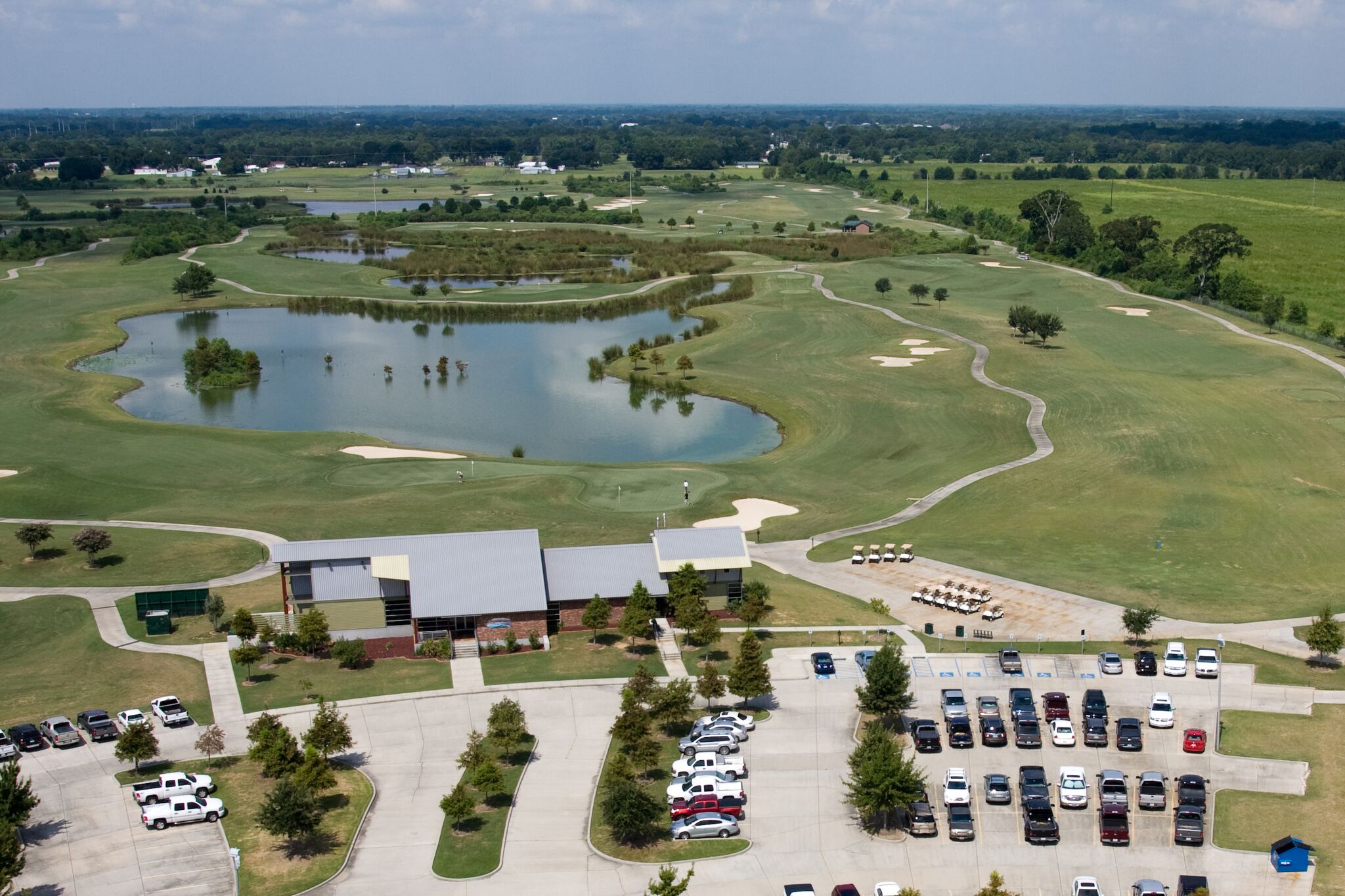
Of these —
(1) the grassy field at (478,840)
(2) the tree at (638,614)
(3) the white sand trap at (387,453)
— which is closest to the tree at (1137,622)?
(2) the tree at (638,614)

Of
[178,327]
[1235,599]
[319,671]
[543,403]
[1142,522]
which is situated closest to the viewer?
[319,671]

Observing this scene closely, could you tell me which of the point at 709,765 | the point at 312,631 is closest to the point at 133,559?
the point at 312,631

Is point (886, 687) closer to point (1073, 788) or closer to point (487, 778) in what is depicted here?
point (1073, 788)

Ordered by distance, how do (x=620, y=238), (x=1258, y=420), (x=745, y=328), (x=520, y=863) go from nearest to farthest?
(x=520, y=863) → (x=1258, y=420) → (x=745, y=328) → (x=620, y=238)

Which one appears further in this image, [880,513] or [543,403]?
[543,403]

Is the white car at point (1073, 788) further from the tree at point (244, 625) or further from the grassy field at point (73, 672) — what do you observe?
the tree at point (244, 625)

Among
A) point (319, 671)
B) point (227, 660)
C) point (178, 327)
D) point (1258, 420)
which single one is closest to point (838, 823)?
point (319, 671)

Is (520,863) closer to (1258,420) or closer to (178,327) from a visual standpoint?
(1258,420)
